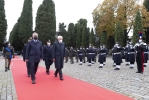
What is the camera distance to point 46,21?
51125 millimetres

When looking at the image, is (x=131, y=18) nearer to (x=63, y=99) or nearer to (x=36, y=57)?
(x=36, y=57)

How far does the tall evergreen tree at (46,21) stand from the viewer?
5044 centimetres

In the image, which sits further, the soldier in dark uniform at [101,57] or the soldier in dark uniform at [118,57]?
the soldier in dark uniform at [101,57]

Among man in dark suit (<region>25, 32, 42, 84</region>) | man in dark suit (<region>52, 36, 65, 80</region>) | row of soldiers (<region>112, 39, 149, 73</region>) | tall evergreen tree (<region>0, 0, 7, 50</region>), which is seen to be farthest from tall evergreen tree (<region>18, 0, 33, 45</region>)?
man in dark suit (<region>25, 32, 42, 84</region>)

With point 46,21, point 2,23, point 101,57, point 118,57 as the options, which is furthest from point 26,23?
point 118,57

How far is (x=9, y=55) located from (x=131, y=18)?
31024 millimetres

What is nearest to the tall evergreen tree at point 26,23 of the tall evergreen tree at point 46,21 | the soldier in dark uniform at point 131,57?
the tall evergreen tree at point 46,21

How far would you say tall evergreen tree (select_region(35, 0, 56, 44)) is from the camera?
50.4 metres

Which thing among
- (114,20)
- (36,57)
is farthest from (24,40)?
(36,57)

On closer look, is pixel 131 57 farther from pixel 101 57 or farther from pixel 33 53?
pixel 33 53

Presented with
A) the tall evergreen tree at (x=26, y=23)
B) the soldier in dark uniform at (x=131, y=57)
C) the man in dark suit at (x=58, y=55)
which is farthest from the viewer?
the tall evergreen tree at (x=26, y=23)

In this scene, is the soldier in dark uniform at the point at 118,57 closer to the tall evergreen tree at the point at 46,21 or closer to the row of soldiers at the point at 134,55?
the row of soldiers at the point at 134,55

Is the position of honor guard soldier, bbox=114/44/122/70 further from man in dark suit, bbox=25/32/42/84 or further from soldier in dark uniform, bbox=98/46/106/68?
man in dark suit, bbox=25/32/42/84

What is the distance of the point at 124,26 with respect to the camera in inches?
1564
